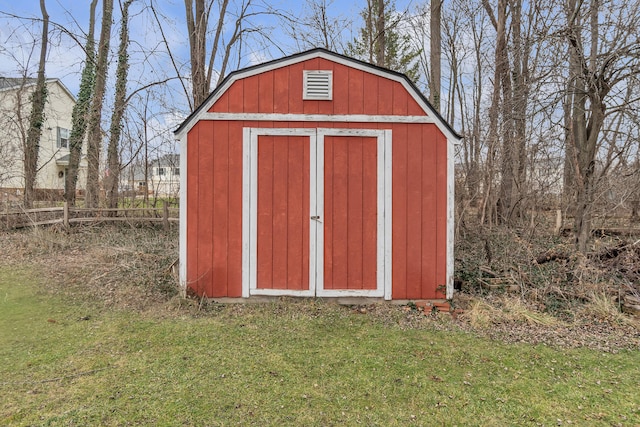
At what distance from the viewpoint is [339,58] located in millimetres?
4570

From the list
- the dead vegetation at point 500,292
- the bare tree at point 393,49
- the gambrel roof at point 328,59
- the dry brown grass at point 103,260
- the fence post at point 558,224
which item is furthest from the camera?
the bare tree at point 393,49

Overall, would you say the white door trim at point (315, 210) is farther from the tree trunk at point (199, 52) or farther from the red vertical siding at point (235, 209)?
the tree trunk at point (199, 52)

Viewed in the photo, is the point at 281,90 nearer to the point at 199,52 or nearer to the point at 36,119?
the point at 199,52

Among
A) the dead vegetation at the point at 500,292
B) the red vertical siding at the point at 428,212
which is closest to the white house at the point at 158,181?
the dead vegetation at the point at 500,292

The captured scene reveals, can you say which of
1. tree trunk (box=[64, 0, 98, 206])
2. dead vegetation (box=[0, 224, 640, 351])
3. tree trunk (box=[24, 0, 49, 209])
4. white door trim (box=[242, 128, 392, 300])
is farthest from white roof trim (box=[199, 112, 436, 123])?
tree trunk (box=[24, 0, 49, 209])

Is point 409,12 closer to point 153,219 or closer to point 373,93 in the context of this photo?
point 373,93

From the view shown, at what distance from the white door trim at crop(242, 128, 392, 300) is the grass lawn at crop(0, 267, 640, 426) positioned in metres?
0.45

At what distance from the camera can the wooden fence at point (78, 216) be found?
8766mm

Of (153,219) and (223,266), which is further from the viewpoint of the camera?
(153,219)

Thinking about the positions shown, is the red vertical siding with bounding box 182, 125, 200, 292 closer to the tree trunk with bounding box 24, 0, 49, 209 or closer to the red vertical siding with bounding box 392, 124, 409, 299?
the red vertical siding with bounding box 392, 124, 409, 299

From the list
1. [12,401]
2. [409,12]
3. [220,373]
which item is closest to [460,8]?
[409,12]

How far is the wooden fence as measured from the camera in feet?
28.8

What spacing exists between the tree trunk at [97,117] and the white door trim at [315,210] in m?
Result: 8.41

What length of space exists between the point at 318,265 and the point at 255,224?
967mm
